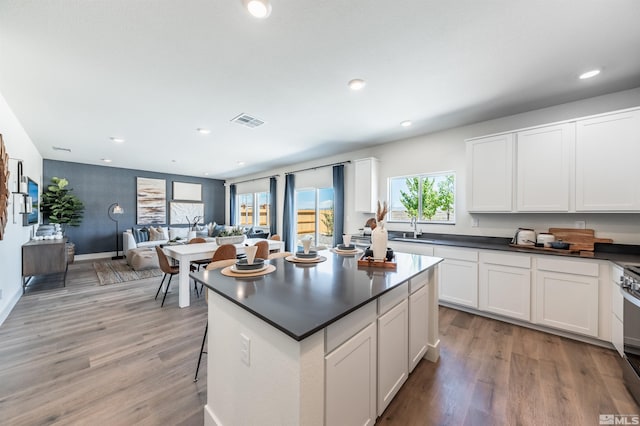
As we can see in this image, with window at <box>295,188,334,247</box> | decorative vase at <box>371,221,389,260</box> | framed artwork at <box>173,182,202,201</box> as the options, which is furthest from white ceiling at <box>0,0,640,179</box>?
framed artwork at <box>173,182,202,201</box>

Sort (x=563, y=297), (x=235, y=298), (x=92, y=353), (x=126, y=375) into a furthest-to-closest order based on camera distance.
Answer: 1. (x=563, y=297)
2. (x=92, y=353)
3. (x=126, y=375)
4. (x=235, y=298)

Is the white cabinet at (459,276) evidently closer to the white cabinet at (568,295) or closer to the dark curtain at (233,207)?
the white cabinet at (568,295)

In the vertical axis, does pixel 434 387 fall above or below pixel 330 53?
below

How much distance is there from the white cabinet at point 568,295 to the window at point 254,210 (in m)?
5.86

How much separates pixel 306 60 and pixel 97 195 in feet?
25.2

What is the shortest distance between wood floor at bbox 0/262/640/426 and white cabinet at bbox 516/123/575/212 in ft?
4.87

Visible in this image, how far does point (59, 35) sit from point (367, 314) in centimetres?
290

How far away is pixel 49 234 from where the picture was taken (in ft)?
15.0

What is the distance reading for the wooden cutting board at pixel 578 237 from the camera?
103 inches

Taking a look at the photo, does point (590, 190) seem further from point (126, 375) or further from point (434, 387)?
point (126, 375)

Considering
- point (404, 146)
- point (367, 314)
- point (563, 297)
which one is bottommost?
point (563, 297)

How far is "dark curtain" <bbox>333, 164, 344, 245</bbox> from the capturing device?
494 centimetres

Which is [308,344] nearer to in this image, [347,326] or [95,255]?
[347,326]

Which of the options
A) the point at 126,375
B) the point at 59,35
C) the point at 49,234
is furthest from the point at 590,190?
the point at 49,234
